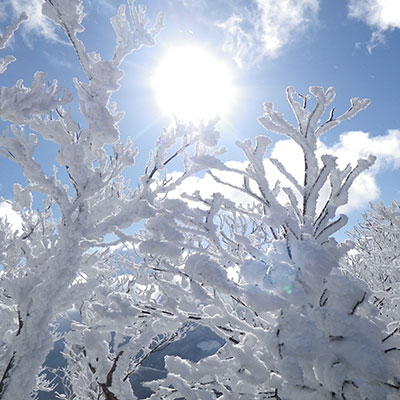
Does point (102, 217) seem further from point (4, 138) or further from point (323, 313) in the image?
point (323, 313)

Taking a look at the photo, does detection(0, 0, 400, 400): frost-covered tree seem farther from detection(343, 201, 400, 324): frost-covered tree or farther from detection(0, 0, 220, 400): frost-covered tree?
detection(343, 201, 400, 324): frost-covered tree

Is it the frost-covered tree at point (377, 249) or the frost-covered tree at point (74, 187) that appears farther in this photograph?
the frost-covered tree at point (377, 249)

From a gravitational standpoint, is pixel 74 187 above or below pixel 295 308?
above

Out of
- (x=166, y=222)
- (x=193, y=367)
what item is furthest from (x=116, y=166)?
(x=193, y=367)

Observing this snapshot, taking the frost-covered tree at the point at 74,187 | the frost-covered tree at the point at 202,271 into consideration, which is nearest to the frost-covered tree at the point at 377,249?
the frost-covered tree at the point at 202,271

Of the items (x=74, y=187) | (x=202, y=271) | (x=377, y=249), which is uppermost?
(x=377, y=249)

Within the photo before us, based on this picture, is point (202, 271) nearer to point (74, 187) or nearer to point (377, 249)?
point (74, 187)

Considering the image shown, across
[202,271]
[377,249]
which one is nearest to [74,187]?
[202,271]

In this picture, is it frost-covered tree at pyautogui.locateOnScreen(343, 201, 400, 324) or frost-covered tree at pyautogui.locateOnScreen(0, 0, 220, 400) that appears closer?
frost-covered tree at pyautogui.locateOnScreen(0, 0, 220, 400)

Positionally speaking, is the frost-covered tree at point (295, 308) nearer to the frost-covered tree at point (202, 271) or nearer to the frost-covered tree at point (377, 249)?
the frost-covered tree at point (202, 271)

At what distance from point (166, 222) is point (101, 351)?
101 centimetres

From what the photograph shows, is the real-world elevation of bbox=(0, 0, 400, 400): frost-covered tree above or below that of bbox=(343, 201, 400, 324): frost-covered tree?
below

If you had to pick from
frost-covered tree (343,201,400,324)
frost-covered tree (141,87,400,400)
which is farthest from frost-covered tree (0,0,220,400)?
frost-covered tree (343,201,400,324)

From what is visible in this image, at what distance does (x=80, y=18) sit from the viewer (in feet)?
13.9
